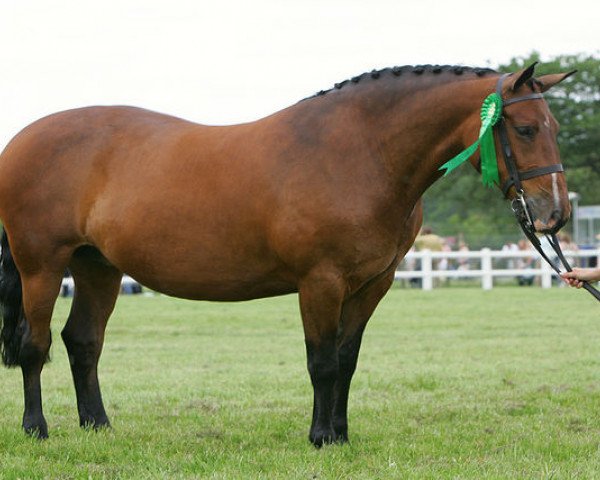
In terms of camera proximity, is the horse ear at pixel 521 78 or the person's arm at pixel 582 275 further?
the person's arm at pixel 582 275

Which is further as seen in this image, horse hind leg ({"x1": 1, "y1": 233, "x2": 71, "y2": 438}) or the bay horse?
horse hind leg ({"x1": 1, "y1": 233, "x2": 71, "y2": 438})

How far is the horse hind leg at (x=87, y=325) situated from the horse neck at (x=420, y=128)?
2338 mm

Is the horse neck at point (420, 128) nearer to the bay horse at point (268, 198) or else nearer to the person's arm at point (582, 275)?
the bay horse at point (268, 198)

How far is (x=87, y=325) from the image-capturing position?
643cm

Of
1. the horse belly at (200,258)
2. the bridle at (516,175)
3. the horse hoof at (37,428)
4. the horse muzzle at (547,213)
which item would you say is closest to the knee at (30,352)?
the horse hoof at (37,428)

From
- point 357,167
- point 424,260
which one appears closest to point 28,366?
point 357,167

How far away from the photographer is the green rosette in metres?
4.91

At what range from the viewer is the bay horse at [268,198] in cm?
512

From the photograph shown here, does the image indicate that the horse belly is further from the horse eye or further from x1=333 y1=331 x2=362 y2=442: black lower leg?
the horse eye

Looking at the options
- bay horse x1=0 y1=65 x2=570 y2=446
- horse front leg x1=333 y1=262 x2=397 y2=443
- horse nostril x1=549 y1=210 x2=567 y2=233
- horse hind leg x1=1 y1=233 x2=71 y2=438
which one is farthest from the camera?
horse hind leg x1=1 y1=233 x2=71 y2=438

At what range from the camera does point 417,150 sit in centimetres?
527

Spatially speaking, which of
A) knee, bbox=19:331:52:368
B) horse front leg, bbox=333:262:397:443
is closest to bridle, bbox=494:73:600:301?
horse front leg, bbox=333:262:397:443

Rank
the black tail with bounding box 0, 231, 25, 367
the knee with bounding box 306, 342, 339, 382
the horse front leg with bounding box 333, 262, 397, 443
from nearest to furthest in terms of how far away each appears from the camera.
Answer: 1. the knee with bounding box 306, 342, 339, 382
2. the horse front leg with bounding box 333, 262, 397, 443
3. the black tail with bounding box 0, 231, 25, 367

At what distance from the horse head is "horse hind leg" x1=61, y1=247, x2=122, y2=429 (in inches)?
118
